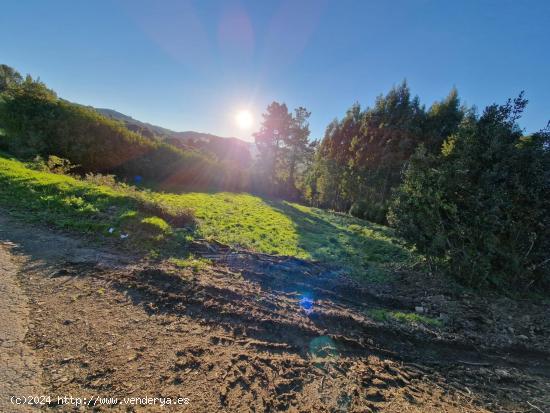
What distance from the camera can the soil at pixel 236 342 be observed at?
261 centimetres

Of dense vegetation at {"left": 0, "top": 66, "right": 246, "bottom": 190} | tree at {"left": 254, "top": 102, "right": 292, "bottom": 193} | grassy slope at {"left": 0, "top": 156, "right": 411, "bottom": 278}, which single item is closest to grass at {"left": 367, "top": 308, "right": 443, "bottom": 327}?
grassy slope at {"left": 0, "top": 156, "right": 411, "bottom": 278}

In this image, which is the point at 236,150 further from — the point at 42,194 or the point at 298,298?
the point at 298,298

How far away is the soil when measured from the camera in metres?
2.61

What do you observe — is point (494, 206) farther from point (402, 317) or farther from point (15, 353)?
point (15, 353)

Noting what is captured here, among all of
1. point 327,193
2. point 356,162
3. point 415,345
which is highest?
point 356,162

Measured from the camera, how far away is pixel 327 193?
31625mm

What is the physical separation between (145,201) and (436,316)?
9005 mm

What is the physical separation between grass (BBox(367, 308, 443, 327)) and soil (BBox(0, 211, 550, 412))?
5.4 inches

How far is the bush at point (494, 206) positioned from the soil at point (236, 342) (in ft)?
3.53

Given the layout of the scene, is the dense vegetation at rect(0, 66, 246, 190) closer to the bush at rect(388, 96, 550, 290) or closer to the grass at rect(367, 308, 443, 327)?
the grass at rect(367, 308, 443, 327)

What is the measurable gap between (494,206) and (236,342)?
7.03 m

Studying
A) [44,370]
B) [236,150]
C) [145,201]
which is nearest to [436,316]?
[44,370]

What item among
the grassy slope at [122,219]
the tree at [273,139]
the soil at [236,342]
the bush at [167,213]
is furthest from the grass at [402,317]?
the tree at [273,139]

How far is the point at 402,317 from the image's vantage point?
192 inches
